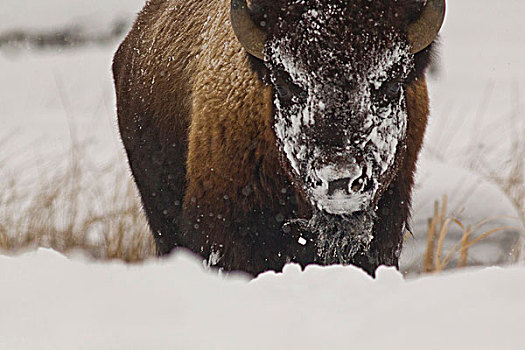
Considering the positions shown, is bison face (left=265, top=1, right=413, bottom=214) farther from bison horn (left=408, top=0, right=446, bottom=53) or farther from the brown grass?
the brown grass

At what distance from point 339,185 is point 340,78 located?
42 cm

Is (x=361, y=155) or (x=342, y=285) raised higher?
(x=361, y=155)

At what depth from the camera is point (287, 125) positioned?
9.37 feet

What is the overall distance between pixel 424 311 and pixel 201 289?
0.53 metres

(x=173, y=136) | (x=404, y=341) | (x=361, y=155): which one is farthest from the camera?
(x=173, y=136)

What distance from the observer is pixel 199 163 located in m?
3.32

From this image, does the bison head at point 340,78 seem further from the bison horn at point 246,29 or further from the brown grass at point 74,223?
the brown grass at point 74,223

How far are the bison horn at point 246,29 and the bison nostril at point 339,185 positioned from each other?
0.66 m

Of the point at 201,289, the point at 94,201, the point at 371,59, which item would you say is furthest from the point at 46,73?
the point at 201,289

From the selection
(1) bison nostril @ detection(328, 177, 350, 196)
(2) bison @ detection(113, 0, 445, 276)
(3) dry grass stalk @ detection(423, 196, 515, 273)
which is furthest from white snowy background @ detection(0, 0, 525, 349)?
(3) dry grass stalk @ detection(423, 196, 515, 273)

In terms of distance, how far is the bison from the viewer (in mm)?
2701

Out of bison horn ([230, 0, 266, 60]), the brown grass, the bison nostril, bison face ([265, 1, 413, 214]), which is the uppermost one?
bison horn ([230, 0, 266, 60])

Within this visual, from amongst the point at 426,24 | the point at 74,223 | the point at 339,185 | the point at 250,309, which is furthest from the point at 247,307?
the point at 74,223

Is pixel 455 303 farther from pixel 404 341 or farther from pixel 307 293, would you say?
pixel 307 293
